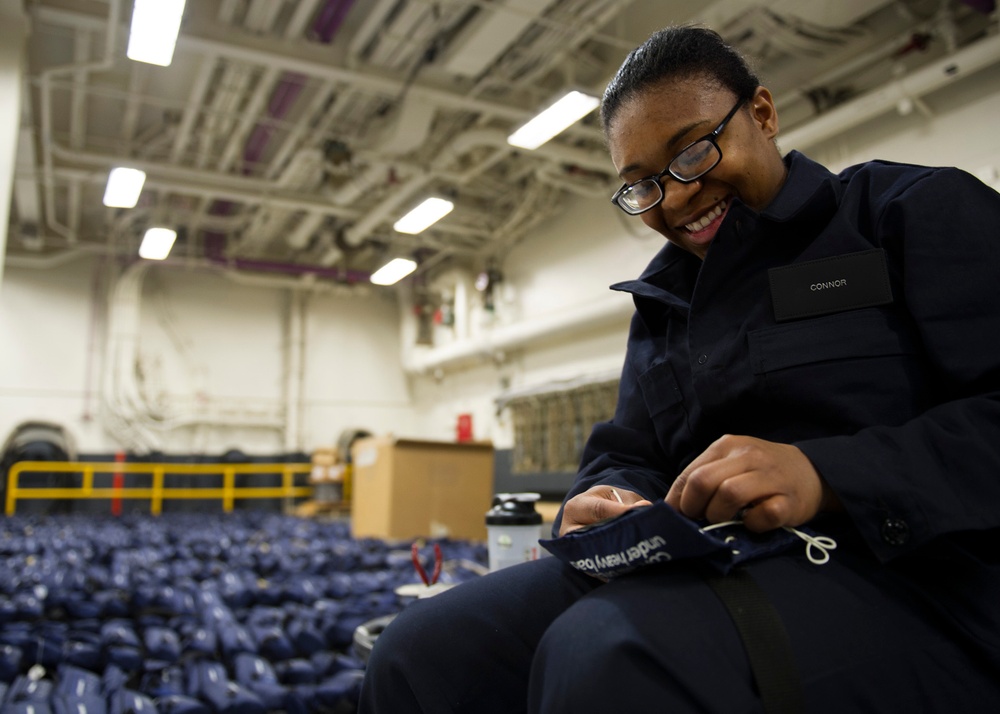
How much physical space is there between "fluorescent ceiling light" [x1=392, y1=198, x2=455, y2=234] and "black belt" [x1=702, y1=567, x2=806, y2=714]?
6.45 m

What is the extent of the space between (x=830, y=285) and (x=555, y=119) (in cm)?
454

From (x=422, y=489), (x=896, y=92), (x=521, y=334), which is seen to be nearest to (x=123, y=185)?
(x=422, y=489)

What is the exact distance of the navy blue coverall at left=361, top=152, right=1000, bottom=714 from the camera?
0.62 meters

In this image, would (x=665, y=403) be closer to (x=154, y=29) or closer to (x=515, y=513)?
(x=515, y=513)

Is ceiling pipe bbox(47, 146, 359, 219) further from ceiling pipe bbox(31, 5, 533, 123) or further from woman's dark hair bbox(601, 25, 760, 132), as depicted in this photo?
woman's dark hair bbox(601, 25, 760, 132)

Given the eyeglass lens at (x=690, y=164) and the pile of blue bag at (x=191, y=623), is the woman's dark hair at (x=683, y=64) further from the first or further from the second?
the pile of blue bag at (x=191, y=623)

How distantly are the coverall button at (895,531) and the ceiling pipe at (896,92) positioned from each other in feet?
14.3

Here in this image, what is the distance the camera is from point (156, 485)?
31.3 feet

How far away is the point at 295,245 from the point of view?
9867mm

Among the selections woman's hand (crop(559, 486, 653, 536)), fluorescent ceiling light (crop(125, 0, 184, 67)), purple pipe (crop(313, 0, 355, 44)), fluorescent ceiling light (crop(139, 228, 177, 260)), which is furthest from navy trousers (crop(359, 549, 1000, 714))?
fluorescent ceiling light (crop(139, 228, 177, 260))

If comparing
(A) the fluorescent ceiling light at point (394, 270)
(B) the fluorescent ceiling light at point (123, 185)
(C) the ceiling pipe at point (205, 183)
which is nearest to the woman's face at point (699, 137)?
(B) the fluorescent ceiling light at point (123, 185)

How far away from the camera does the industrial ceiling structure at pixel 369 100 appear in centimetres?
478

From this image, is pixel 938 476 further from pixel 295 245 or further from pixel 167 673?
pixel 295 245

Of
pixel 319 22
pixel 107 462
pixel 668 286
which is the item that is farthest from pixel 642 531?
pixel 107 462
